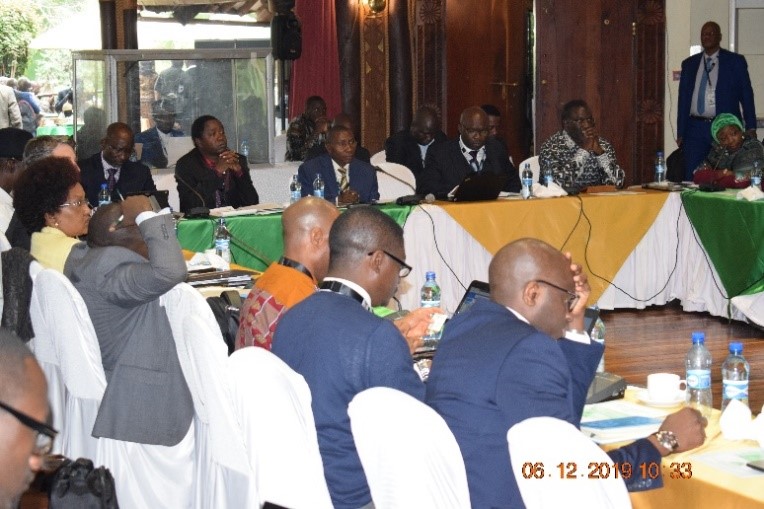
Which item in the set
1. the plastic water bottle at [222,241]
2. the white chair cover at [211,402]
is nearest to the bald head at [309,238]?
the white chair cover at [211,402]

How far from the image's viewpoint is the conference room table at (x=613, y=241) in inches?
264

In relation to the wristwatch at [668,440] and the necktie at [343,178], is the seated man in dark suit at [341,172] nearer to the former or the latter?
the necktie at [343,178]

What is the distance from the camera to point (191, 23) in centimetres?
1266

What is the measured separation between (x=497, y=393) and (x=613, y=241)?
513 centimetres

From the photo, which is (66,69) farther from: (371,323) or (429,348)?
(371,323)

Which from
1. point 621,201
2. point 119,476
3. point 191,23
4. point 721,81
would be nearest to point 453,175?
point 621,201

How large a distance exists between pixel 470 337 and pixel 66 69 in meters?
11.1

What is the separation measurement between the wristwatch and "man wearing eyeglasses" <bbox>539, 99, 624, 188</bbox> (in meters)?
5.22

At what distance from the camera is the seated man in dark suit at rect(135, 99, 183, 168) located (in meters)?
8.75

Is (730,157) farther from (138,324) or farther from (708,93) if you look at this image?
(138,324)

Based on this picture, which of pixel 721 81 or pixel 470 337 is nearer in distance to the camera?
pixel 470 337

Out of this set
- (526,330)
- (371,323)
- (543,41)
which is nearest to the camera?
(526,330)

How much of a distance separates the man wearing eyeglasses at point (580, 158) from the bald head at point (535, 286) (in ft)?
16.7

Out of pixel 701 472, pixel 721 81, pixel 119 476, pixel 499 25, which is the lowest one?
pixel 119 476
